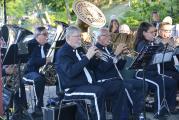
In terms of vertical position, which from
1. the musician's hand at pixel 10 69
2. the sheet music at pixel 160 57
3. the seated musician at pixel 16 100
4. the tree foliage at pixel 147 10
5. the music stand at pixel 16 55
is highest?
the tree foliage at pixel 147 10

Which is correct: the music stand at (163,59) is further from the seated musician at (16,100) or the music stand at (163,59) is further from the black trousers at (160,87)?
the seated musician at (16,100)

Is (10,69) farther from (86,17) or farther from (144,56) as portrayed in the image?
(144,56)

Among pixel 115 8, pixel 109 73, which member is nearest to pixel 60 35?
pixel 109 73

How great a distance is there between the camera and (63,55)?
20.9ft

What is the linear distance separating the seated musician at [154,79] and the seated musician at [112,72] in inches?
13.9

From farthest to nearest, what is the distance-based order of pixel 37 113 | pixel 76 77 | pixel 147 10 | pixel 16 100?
pixel 147 10 → pixel 37 113 → pixel 16 100 → pixel 76 77

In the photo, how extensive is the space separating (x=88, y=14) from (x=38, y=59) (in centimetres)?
136

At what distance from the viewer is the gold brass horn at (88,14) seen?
291 inches

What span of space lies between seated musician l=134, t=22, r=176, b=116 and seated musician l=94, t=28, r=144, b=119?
0.35 metres

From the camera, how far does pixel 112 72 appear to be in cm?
714

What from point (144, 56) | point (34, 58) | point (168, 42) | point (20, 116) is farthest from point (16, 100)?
point (168, 42)

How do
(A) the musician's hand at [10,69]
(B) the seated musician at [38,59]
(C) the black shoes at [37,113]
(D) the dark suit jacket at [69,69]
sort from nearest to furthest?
(D) the dark suit jacket at [69,69]
(A) the musician's hand at [10,69]
(C) the black shoes at [37,113]
(B) the seated musician at [38,59]

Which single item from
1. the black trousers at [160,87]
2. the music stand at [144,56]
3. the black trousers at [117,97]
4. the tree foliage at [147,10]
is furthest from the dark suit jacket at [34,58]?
the tree foliage at [147,10]

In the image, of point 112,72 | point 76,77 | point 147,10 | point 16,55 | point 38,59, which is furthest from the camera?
point 147,10
